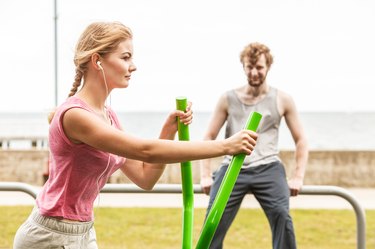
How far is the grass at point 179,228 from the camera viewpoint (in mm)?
6477

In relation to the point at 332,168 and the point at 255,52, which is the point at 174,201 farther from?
the point at 255,52

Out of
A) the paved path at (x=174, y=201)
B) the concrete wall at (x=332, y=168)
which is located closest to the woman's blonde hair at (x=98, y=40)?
the paved path at (x=174, y=201)

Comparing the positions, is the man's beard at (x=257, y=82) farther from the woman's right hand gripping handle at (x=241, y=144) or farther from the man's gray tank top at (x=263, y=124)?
the woman's right hand gripping handle at (x=241, y=144)

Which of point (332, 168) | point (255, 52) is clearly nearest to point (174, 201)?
point (332, 168)

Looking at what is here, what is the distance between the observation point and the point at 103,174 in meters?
2.11

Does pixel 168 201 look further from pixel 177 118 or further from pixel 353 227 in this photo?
pixel 177 118

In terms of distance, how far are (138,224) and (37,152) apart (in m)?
4.50

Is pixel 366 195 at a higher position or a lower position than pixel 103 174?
lower

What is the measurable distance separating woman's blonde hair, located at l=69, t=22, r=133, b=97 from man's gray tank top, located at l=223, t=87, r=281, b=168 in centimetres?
176

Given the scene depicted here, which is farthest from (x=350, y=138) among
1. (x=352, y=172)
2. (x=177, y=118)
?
(x=177, y=118)

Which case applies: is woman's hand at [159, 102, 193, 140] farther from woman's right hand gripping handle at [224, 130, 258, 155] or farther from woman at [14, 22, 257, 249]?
woman's right hand gripping handle at [224, 130, 258, 155]

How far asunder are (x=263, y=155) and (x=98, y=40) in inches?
74.3

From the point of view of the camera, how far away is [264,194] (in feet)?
12.1

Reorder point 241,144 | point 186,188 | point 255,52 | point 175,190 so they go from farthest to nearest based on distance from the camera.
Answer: point 255,52 < point 175,190 < point 186,188 < point 241,144
